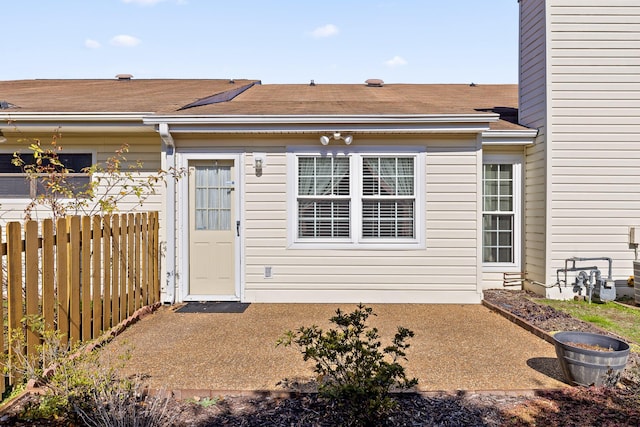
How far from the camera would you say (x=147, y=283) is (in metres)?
5.95

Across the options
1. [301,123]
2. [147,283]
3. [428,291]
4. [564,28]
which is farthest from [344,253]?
[564,28]

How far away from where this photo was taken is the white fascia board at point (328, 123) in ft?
19.8

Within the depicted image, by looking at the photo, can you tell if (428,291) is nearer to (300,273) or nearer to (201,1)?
(300,273)

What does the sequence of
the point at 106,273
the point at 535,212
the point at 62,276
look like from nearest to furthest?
the point at 62,276 → the point at 106,273 → the point at 535,212

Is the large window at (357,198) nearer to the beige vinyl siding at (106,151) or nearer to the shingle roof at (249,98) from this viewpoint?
the shingle roof at (249,98)

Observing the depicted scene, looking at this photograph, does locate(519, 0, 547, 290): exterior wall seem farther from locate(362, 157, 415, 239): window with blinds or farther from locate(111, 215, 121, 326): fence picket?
locate(111, 215, 121, 326): fence picket

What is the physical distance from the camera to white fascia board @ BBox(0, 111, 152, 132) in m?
6.06

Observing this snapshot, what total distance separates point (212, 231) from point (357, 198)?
2.38 m

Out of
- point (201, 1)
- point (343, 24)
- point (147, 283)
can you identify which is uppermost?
point (343, 24)

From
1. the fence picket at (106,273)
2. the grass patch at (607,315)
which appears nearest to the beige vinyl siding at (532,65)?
the grass patch at (607,315)

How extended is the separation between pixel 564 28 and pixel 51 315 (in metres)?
8.41

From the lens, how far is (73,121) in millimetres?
6121

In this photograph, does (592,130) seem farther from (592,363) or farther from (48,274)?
(48,274)

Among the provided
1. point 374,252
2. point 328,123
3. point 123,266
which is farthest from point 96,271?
point 374,252
